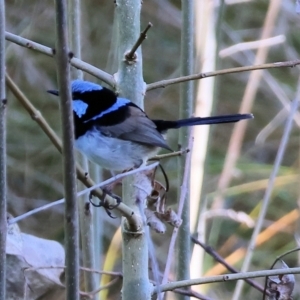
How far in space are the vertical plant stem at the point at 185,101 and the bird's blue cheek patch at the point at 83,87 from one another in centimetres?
39

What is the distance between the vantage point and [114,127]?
5.68ft

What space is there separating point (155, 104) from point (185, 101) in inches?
A: 86.0

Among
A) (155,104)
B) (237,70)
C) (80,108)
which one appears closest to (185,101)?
(237,70)

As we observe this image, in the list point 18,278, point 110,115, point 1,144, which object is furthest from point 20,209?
point 1,144

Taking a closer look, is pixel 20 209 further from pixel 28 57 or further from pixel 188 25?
pixel 188 25

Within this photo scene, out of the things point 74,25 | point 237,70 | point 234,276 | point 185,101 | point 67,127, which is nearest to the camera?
point 67,127

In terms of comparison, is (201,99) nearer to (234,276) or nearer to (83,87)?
(83,87)

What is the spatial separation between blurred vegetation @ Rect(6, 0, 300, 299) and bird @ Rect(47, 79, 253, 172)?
1.61 m

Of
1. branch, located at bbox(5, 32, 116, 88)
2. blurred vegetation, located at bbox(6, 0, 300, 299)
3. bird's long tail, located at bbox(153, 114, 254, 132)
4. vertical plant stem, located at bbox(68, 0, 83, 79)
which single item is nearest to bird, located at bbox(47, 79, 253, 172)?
bird's long tail, located at bbox(153, 114, 254, 132)

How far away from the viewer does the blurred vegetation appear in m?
3.41

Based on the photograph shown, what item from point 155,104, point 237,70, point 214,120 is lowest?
point 237,70

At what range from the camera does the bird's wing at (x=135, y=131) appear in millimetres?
1699

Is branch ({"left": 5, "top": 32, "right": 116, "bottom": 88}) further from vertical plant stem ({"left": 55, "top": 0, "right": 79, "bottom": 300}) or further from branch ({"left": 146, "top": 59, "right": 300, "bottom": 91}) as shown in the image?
vertical plant stem ({"left": 55, "top": 0, "right": 79, "bottom": 300})

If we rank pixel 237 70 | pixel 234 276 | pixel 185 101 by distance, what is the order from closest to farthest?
pixel 234 276 < pixel 237 70 < pixel 185 101
